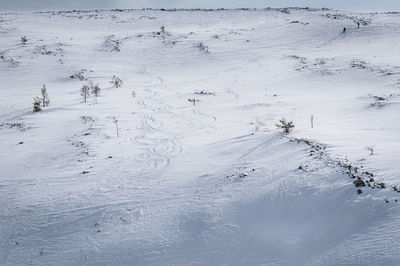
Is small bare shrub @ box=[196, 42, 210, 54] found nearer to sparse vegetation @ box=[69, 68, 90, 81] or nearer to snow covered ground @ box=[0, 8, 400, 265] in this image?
snow covered ground @ box=[0, 8, 400, 265]

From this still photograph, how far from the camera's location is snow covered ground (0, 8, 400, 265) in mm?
4355

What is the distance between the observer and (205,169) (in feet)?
21.5

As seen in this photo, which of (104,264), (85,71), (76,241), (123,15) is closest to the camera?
(104,264)

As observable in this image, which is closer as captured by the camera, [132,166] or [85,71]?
[132,166]

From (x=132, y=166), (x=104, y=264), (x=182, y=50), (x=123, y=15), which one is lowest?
(x=104, y=264)

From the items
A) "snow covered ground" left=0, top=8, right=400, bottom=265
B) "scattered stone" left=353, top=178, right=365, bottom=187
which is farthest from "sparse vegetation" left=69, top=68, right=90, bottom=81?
"scattered stone" left=353, top=178, right=365, bottom=187

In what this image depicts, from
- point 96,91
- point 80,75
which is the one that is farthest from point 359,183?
point 80,75

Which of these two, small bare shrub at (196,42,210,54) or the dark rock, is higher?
small bare shrub at (196,42,210,54)

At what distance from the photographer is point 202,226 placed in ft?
15.8

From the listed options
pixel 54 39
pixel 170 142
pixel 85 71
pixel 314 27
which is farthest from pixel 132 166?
pixel 314 27

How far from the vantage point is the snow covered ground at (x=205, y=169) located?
4355 mm

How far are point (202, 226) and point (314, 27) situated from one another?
27.8 m

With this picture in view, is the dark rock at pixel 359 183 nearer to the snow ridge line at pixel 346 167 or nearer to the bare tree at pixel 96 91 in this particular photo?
the snow ridge line at pixel 346 167

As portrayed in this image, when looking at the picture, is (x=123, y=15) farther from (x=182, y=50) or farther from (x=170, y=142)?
(x=170, y=142)
